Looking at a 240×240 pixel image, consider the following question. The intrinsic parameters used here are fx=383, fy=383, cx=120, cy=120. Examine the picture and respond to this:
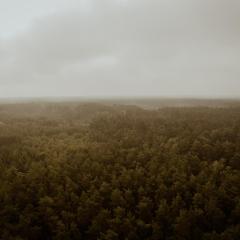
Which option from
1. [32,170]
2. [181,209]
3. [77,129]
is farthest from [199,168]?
[77,129]

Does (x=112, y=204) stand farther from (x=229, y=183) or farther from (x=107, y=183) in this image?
(x=229, y=183)

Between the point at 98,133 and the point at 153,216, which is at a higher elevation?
the point at 98,133

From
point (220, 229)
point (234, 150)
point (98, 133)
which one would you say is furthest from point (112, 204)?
point (98, 133)

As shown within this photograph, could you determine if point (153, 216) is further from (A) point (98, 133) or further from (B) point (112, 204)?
A: (A) point (98, 133)

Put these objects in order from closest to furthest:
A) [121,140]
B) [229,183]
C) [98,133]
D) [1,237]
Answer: [1,237]
[229,183]
[121,140]
[98,133]

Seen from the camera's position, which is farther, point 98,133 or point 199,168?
point 98,133

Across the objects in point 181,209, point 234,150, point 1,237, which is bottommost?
point 1,237

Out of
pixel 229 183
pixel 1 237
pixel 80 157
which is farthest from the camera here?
pixel 80 157
